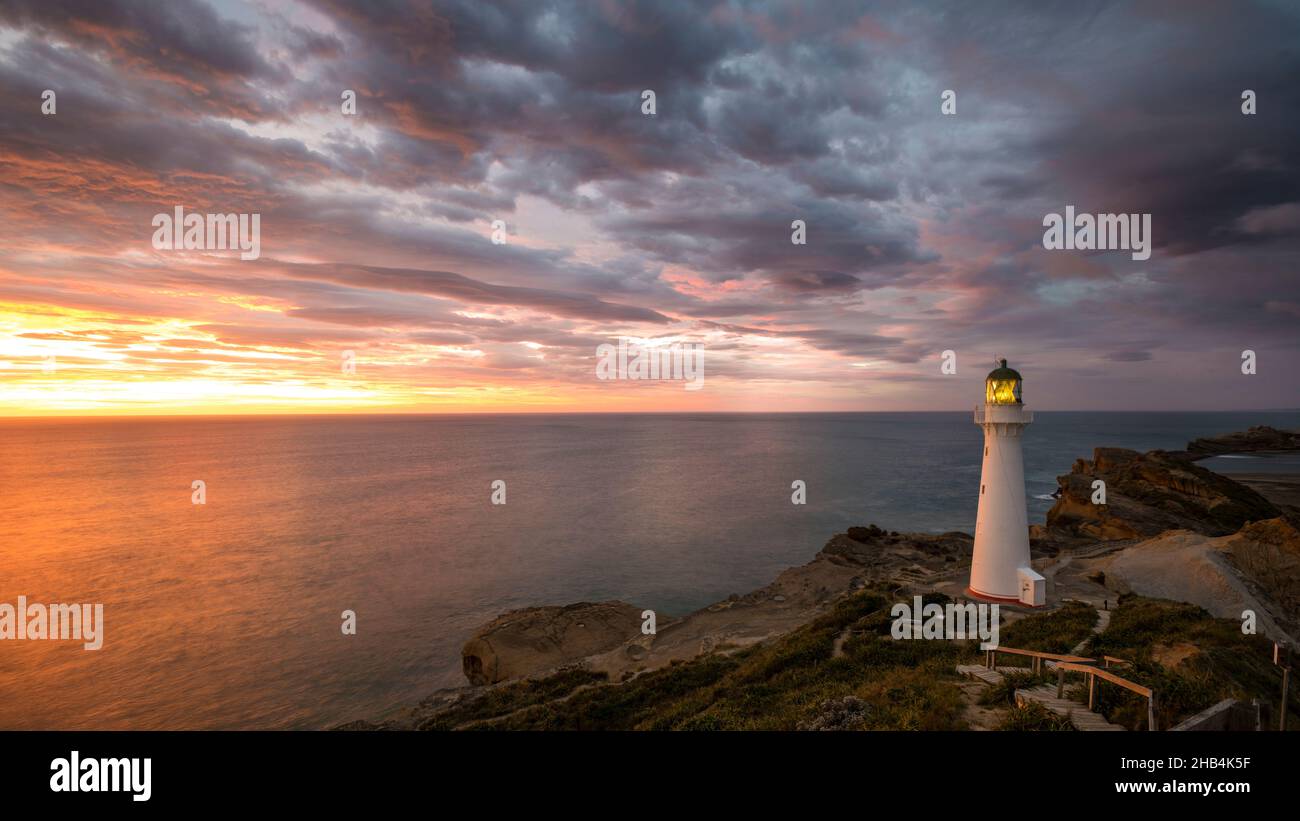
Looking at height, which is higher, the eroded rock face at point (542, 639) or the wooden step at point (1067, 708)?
the wooden step at point (1067, 708)

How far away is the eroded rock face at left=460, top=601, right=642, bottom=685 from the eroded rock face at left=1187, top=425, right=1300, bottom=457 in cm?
14609

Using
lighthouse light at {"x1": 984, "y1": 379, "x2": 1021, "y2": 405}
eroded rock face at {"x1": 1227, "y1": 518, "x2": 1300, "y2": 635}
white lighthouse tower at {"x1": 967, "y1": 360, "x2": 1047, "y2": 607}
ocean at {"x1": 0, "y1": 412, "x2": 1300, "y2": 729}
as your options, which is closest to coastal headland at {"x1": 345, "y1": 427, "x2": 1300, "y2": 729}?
eroded rock face at {"x1": 1227, "y1": 518, "x2": 1300, "y2": 635}

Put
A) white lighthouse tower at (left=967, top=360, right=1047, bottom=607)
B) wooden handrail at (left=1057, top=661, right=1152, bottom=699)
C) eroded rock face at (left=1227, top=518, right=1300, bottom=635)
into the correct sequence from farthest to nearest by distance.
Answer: eroded rock face at (left=1227, top=518, right=1300, bottom=635)
white lighthouse tower at (left=967, top=360, right=1047, bottom=607)
wooden handrail at (left=1057, top=661, right=1152, bottom=699)

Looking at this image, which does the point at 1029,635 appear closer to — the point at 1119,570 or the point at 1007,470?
the point at 1007,470

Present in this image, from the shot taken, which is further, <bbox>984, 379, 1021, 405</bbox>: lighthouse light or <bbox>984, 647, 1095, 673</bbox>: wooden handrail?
<bbox>984, 379, 1021, 405</bbox>: lighthouse light

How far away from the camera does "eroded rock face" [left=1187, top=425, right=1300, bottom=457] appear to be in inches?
4569

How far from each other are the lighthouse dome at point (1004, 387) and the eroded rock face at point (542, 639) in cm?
2008

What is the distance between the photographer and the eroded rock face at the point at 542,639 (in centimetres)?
2361

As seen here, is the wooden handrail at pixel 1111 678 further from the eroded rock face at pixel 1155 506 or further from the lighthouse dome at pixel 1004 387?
the eroded rock face at pixel 1155 506

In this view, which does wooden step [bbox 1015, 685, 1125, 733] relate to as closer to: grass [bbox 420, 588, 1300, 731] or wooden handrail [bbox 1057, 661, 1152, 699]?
grass [bbox 420, 588, 1300, 731]

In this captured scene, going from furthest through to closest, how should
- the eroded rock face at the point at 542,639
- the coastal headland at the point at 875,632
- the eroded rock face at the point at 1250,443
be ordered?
the eroded rock face at the point at 1250,443 < the eroded rock face at the point at 542,639 < the coastal headland at the point at 875,632

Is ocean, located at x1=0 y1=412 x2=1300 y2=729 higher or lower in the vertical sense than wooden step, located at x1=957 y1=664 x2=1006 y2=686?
lower

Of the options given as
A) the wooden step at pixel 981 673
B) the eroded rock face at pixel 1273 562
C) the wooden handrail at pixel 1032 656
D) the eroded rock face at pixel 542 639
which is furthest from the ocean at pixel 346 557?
the eroded rock face at pixel 1273 562
